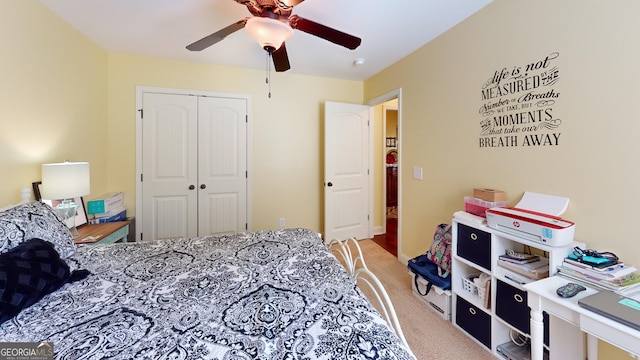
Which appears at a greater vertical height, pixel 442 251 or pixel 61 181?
pixel 61 181

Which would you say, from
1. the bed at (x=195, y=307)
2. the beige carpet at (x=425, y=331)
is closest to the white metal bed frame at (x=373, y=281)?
the bed at (x=195, y=307)

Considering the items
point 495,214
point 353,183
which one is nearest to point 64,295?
point 495,214

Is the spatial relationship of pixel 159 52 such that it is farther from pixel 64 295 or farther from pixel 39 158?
pixel 64 295

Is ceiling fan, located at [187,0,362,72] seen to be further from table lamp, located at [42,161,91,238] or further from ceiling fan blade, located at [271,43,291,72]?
table lamp, located at [42,161,91,238]

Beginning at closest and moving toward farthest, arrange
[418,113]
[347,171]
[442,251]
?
[442,251]
[418,113]
[347,171]

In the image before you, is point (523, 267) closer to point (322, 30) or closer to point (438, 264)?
point (438, 264)

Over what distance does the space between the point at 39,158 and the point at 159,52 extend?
1603 mm

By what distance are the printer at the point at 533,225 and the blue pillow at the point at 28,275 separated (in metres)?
2.36

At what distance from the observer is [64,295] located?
1071mm

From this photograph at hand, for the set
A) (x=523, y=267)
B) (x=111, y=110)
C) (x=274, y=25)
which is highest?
(x=274, y=25)

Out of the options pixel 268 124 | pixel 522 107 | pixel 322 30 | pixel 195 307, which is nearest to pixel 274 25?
pixel 322 30

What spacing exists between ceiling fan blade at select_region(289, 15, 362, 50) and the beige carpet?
7.06 ft

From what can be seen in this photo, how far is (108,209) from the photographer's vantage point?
8.55ft

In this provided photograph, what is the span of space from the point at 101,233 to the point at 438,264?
2.92 metres
